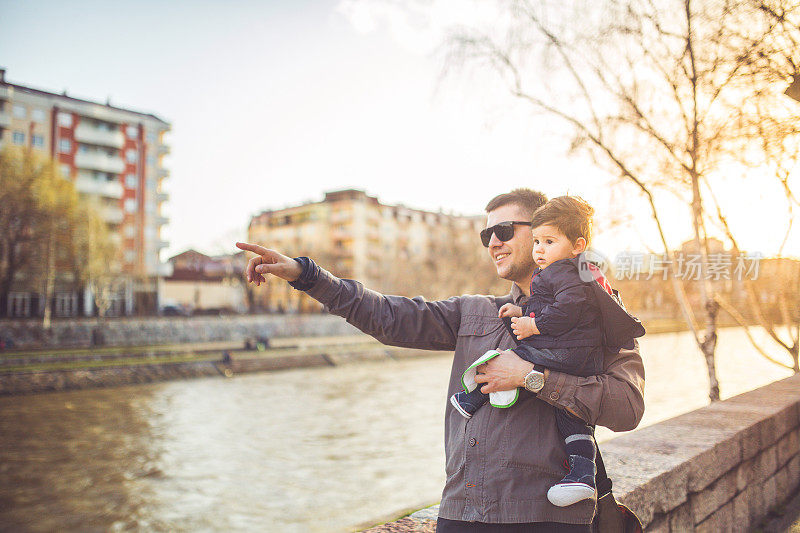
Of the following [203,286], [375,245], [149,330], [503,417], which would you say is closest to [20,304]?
[149,330]

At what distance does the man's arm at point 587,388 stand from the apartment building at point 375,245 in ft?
140

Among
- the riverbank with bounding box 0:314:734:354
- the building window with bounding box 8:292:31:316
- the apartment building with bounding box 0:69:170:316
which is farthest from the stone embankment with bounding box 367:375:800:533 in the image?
the building window with bounding box 8:292:31:316

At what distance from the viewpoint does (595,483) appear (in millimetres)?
1664

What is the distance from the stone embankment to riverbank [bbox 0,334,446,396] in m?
21.8

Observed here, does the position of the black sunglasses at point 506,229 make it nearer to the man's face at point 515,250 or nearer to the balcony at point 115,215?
the man's face at point 515,250

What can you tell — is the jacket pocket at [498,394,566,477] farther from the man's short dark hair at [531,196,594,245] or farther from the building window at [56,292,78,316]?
the building window at [56,292,78,316]

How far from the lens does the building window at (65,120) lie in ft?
134

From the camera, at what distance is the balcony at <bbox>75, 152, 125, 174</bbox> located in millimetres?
41625

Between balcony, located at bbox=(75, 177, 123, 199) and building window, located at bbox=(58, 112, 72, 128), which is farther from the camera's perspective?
balcony, located at bbox=(75, 177, 123, 199)

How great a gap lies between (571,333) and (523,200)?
0.59 meters

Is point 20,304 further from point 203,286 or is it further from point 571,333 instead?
point 571,333

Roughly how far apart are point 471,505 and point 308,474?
43.7 feet

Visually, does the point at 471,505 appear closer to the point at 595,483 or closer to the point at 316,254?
the point at 595,483

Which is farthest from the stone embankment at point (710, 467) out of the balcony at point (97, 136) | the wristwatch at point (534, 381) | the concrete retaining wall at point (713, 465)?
the balcony at point (97, 136)
